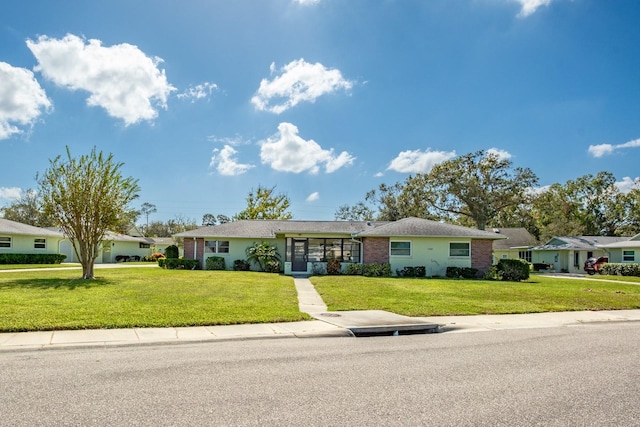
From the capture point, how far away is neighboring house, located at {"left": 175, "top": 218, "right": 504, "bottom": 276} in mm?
28719

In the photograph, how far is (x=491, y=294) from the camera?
58.0 feet

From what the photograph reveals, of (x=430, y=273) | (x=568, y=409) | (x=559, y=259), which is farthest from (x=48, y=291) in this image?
(x=559, y=259)

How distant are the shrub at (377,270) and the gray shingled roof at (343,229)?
1916 millimetres

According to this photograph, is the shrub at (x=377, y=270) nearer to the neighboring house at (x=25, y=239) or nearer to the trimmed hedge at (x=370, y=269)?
the trimmed hedge at (x=370, y=269)

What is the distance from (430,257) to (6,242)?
33.3 m

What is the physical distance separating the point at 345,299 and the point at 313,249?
1529 centimetres

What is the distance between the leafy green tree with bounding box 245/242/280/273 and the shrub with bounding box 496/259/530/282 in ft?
46.3

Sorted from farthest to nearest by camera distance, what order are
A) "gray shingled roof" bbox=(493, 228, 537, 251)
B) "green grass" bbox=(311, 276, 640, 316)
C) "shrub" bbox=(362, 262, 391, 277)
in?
1. "gray shingled roof" bbox=(493, 228, 537, 251)
2. "shrub" bbox=(362, 262, 391, 277)
3. "green grass" bbox=(311, 276, 640, 316)

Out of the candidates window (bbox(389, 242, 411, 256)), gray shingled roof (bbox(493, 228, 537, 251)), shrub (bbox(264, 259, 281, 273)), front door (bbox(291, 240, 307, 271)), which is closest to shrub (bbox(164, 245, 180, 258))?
shrub (bbox(264, 259, 281, 273))

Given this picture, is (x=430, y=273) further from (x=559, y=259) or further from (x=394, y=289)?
(x=559, y=259)

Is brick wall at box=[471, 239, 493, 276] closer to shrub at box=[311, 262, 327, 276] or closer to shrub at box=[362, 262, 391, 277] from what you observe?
shrub at box=[362, 262, 391, 277]

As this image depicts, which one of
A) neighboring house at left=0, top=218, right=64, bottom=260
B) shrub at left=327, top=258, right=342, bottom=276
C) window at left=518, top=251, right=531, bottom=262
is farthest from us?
window at left=518, top=251, right=531, bottom=262

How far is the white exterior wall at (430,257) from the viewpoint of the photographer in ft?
94.2

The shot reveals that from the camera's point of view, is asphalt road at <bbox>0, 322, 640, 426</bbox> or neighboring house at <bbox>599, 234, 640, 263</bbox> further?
neighboring house at <bbox>599, 234, 640, 263</bbox>
